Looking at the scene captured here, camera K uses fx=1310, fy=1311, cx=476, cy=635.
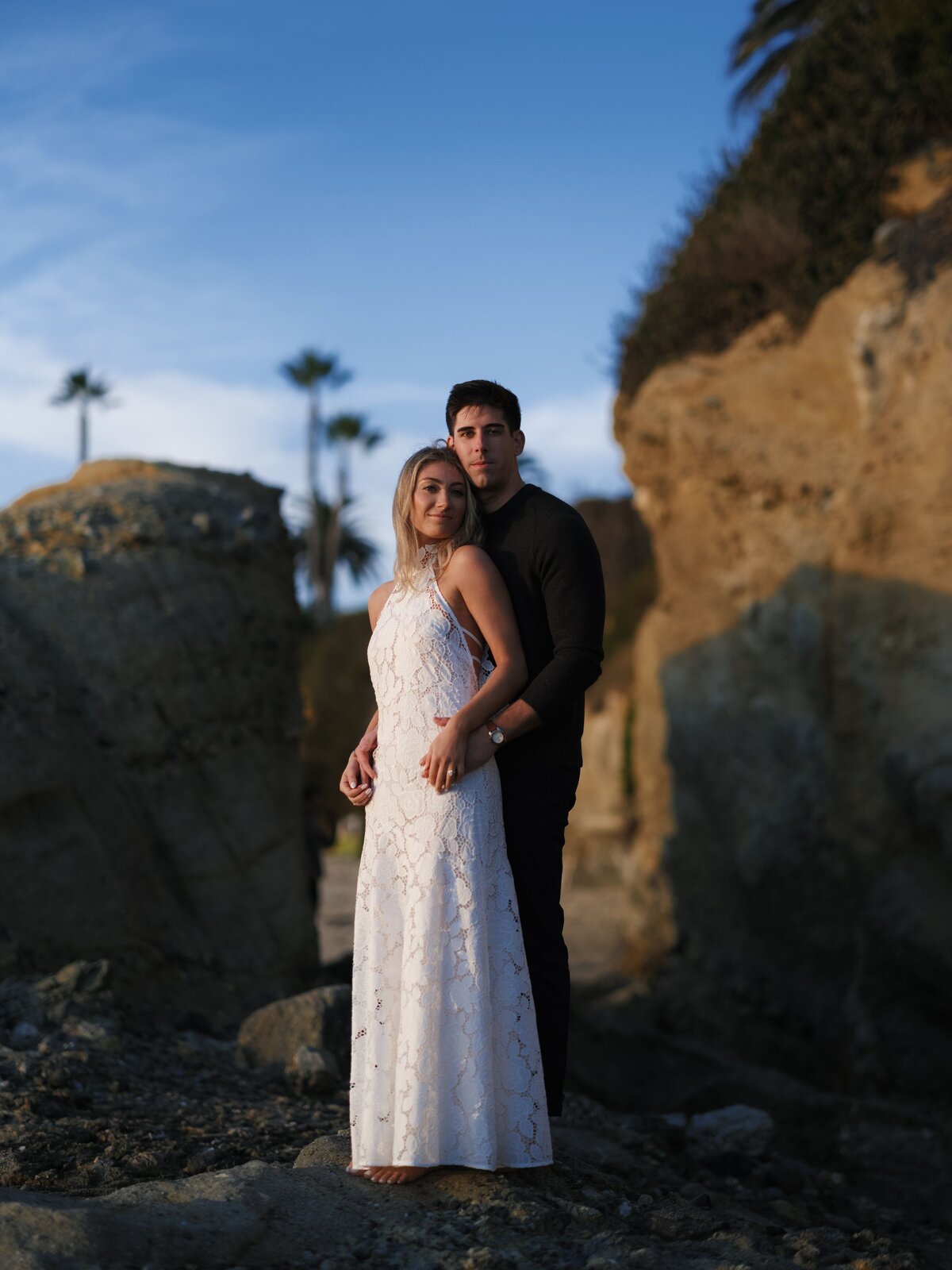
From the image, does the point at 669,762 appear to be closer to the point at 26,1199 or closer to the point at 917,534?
the point at 917,534

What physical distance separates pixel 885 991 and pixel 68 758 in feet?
19.4

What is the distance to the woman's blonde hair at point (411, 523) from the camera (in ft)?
12.9

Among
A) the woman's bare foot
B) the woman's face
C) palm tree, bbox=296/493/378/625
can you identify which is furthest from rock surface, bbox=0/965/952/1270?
palm tree, bbox=296/493/378/625

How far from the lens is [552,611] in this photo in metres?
3.94

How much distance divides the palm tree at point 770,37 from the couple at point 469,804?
32.5 feet

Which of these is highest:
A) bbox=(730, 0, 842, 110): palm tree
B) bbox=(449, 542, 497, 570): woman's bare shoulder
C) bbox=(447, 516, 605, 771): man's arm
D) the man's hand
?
bbox=(730, 0, 842, 110): palm tree

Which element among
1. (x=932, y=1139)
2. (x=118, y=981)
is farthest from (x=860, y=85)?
(x=118, y=981)

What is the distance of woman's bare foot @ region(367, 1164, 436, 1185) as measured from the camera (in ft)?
12.2

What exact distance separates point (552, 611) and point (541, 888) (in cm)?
83

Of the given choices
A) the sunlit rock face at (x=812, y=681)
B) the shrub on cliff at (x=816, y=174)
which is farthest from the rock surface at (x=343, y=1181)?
the shrub on cliff at (x=816, y=174)

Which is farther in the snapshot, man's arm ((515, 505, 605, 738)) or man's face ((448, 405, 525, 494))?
man's face ((448, 405, 525, 494))

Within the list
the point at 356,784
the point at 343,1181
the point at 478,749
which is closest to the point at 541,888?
the point at 478,749

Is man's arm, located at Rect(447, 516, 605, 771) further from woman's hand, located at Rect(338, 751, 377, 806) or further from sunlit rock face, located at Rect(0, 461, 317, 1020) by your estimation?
sunlit rock face, located at Rect(0, 461, 317, 1020)

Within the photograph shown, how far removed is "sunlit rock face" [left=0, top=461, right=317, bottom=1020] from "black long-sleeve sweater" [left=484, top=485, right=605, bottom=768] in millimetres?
3276
